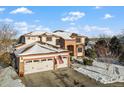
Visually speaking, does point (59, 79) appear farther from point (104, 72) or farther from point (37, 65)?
point (104, 72)

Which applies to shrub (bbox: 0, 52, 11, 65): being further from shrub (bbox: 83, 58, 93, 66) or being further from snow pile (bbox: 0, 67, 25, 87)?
shrub (bbox: 83, 58, 93, 66)

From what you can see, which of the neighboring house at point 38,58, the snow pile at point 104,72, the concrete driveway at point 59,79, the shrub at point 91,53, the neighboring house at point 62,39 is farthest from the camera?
the shrub at point 91,53

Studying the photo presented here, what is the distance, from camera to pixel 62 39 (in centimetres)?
1822

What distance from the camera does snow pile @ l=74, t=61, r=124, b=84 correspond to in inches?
575

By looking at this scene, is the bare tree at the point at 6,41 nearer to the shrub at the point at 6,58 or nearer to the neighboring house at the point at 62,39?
the shrub at the point at 6,58

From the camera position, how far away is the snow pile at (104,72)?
14.6 meters

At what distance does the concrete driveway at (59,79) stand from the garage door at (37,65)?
Answer: 347 mm

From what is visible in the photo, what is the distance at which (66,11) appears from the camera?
15312mm

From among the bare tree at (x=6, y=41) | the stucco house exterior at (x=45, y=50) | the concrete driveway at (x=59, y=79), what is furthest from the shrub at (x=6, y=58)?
the concrete driveway at (x=59, y=79)

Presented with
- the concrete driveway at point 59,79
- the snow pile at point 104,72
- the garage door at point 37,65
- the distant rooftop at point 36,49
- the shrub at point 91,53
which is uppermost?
the distant rooftop at point 36,49

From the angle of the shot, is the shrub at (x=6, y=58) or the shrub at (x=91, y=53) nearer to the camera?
the shrub at (x=6, y=58)

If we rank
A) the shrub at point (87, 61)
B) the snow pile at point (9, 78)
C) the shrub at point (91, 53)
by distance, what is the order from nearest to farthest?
the snow pile at point (9, 78) → the shrub at point (87, 61) → the shrub at point (91, 53)

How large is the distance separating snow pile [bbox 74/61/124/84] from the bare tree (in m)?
5.85
